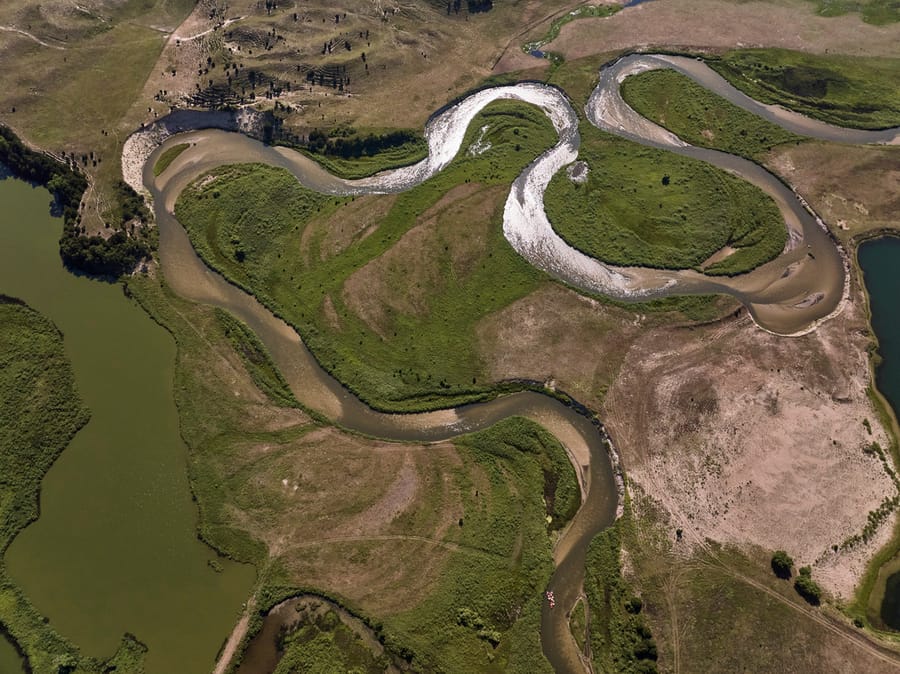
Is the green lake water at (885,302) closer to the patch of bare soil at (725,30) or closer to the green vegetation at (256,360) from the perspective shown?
the patch of bare soil at (725,30)

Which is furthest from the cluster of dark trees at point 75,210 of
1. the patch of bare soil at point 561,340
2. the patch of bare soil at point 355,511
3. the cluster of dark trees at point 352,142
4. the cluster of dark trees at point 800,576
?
the cluster of dark trees at point 800,576

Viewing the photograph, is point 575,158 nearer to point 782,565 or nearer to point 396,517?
point 396,517

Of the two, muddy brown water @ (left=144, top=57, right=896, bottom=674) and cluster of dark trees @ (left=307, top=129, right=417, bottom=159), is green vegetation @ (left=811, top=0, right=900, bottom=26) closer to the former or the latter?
muddy brown water @ (left=144, top=57, right=896, bottom=674)

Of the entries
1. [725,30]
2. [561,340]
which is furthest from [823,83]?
[561,340]

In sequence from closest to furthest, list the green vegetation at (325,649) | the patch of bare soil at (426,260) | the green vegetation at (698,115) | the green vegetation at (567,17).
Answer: the green vegetation at (325,649)
the patch of bare soil at (426,260)
the green vegetation at (698,115)
the green vegetation at (567,17)

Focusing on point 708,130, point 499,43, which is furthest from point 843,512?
point 499,43

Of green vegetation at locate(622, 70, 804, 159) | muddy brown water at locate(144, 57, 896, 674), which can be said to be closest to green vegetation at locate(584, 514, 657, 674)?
muddy brown water at locate(144, 57, 896, 674)

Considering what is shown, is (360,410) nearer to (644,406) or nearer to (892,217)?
(644,406)
